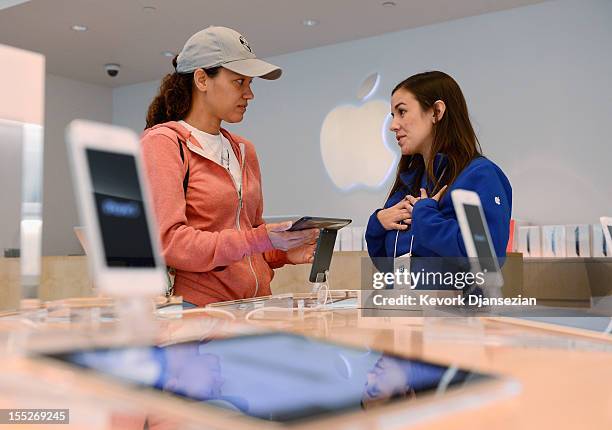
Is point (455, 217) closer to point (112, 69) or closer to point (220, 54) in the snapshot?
point (220, 54)

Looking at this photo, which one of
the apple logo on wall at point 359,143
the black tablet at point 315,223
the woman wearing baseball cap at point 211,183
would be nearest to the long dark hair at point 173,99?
the woman wearing baseball cap at point 211,183

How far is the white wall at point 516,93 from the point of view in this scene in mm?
4957

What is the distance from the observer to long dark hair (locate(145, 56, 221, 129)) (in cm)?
181

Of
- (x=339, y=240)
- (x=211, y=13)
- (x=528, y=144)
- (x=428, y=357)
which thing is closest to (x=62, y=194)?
(x=211, y=13)

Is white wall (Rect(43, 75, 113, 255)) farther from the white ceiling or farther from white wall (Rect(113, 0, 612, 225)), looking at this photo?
white wall (Rect(113, 0, 612, 225))

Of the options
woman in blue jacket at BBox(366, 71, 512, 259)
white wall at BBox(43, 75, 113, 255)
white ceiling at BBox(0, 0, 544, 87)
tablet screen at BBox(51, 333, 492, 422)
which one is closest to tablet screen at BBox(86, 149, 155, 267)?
tablet screen at BBox(51, 333, 492, 422)

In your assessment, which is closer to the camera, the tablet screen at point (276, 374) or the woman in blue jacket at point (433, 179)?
the tablet screen at point (276, 374)

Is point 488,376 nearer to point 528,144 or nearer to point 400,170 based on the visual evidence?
point 400,170

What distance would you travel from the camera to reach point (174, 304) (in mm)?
1312

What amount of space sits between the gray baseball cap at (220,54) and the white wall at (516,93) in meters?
3.81

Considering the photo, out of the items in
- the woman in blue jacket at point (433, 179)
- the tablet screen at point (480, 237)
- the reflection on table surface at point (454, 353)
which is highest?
the woman in blue jacket at point (433, 179)

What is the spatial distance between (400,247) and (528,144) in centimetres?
375

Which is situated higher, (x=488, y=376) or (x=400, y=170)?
(x=400, y=170)

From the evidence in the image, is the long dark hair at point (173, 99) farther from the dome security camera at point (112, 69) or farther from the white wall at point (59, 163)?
the white wall at point (59, 163)
